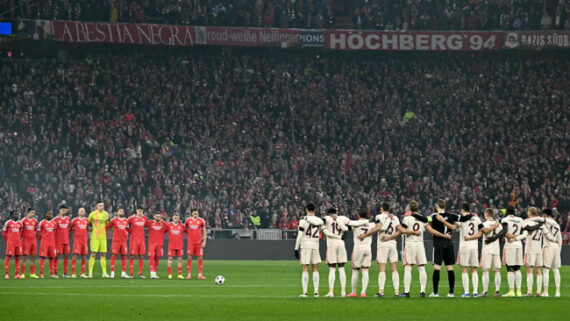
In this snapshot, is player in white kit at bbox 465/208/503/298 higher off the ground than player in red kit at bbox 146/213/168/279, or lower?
higher

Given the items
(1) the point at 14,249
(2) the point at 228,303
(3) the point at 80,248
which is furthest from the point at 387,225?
(1) the point at 14,249

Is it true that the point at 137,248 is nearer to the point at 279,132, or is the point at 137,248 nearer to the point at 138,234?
the point at 138,234

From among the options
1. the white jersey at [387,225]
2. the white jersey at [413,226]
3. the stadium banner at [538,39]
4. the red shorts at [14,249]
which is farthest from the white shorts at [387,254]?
the stadium banner at [538,39]

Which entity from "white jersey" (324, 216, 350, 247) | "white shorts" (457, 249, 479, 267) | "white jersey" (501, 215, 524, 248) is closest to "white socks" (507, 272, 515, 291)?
"white jersey" (501, 215, 524, 248)

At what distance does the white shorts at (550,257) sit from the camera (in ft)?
85.6

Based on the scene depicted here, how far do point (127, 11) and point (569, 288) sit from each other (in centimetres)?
3635

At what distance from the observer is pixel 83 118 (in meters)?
55.6

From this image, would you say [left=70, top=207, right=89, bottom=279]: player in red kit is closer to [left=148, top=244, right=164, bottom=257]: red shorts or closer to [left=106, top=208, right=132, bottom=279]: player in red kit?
[left=106, top=208, right=132, bottom=279]: player in red kit

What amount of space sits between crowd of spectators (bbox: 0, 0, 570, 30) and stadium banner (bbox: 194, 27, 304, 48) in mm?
1195

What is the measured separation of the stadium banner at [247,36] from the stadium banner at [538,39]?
1241 cm

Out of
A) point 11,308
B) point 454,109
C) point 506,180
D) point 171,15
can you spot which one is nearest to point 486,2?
point 454,109

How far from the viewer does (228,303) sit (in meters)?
23.4

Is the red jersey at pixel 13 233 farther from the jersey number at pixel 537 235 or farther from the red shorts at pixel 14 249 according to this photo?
the jersey number at pixel 537 235

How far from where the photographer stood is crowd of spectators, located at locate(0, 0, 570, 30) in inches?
2395
